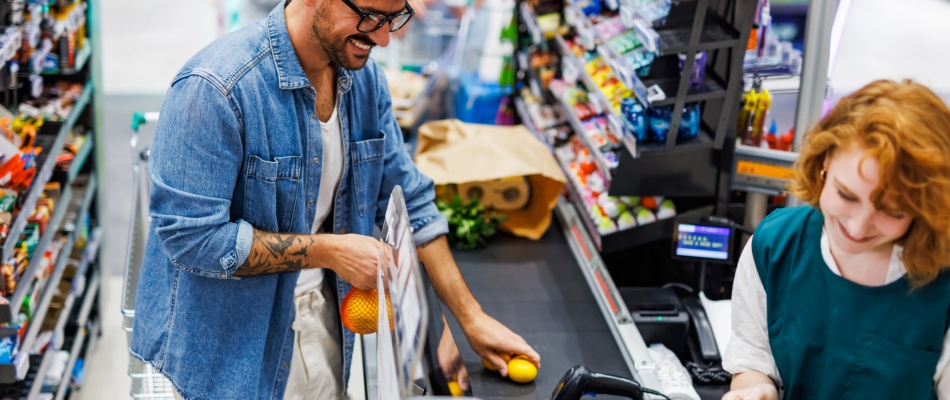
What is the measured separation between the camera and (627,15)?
2.70 meters

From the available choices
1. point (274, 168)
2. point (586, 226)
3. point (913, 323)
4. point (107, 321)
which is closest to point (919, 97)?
point (913, 323)

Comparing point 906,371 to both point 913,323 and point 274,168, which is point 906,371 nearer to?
point 913,323

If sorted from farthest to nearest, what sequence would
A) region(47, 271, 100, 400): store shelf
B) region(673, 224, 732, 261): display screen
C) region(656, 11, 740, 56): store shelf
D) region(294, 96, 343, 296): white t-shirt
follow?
1. region(47, 271, 100, 400): store shelf
2. region(673, 224, 732, 261): display screen
3. region(656, 11, 740, 56): store shelf
4. region(294, 96, 343, 296): white t-shirt

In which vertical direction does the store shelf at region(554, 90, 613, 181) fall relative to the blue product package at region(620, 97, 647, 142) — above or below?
below

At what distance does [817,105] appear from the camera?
2.46 meters

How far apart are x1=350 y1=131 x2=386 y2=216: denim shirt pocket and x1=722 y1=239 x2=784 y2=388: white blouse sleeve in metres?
0.97

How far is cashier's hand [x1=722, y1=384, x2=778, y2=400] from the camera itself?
165 cm

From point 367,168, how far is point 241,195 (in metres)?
0.37

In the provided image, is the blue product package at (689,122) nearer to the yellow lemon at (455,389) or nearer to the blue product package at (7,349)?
the yellow lemon at (455,389)

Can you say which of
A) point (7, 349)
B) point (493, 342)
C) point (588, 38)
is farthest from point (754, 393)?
point (7, 349)

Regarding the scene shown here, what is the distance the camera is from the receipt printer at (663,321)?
255 cm

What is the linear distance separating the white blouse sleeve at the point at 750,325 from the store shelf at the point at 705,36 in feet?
2.85

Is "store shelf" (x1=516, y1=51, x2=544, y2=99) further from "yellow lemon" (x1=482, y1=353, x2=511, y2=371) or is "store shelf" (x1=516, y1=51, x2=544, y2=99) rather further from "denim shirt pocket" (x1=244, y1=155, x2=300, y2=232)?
"denim shirt pocket" (x1=244, y1=155, x2=300, y2=232)

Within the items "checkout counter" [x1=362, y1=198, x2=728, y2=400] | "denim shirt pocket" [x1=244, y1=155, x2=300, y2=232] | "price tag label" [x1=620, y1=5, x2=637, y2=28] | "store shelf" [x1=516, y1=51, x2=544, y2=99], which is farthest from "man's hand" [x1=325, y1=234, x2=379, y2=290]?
"store shelf" [x1=516, y1=51, x2=544, y2=99]
